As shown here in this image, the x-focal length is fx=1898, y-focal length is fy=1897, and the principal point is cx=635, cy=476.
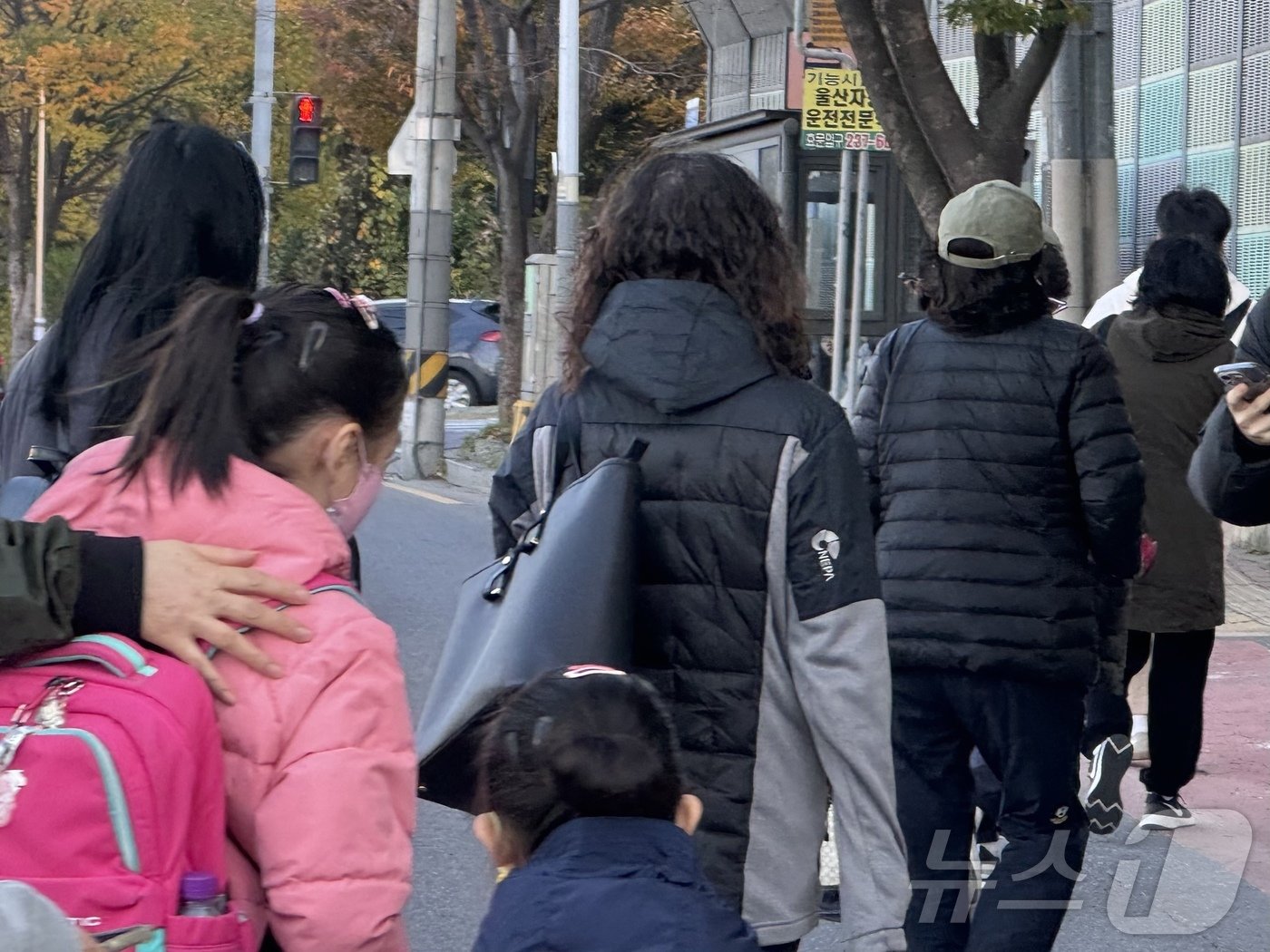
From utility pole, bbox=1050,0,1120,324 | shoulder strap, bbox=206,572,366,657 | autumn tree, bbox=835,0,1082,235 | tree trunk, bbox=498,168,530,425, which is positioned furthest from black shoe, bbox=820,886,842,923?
tree trunk, bbox=498,168,530,425

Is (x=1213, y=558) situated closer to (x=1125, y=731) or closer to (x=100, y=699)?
(x=1125, y=731)

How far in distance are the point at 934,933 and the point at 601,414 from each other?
1.73 m

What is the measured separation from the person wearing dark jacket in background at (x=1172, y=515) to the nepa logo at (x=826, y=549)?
3.11 metres

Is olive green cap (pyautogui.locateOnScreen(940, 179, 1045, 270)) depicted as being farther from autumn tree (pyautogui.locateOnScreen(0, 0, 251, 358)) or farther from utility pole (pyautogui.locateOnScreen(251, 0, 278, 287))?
autumn tree (pyautogui.locateOnScreen(0, 0, 251, 358))

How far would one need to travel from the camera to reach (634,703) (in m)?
2.24

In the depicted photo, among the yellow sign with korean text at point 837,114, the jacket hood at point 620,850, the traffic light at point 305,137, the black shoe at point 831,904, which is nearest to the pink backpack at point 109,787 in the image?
the jacket hood at point 620,850

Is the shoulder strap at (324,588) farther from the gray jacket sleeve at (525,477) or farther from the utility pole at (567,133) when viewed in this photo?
the utility pole at (567,133)

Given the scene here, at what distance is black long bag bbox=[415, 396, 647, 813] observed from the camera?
2605 millimetres

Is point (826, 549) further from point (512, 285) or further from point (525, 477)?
point (512, 285)

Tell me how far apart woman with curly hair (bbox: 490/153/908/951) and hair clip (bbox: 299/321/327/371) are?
2.27 feet

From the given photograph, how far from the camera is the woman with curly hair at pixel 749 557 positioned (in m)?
2.80

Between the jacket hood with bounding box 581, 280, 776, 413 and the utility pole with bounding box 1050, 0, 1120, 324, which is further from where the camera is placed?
the utility pole with bounding box 1050, 0, 1120, 324

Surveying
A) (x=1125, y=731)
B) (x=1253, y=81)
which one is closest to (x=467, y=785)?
(x=1125, y=731)

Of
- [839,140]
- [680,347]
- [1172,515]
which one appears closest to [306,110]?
[839,140]
